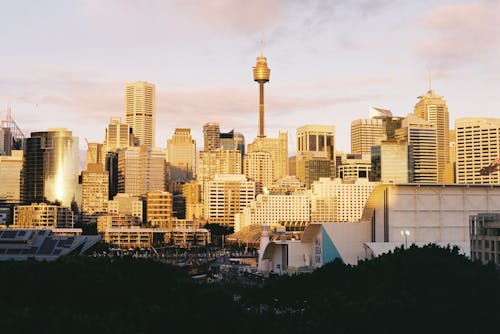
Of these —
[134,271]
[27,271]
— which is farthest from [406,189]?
[27,271]

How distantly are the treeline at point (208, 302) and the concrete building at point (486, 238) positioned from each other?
837 cm

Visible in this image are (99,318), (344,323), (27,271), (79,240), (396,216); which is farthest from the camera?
(79,240)

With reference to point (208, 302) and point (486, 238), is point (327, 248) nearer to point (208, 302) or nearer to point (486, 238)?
point (486, 238)

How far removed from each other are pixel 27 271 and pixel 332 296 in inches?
753

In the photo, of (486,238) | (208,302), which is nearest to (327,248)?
(486,238)

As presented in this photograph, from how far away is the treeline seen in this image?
42.2 meters

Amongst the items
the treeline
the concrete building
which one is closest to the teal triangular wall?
the concrete building

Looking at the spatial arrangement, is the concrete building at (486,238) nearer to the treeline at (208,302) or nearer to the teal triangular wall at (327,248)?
the treeline at (208,302)

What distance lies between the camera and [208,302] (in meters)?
47.3

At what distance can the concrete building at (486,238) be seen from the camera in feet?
213

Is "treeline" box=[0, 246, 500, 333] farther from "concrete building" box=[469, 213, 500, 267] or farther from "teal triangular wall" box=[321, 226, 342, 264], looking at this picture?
"teal triangular wall" box=[321, 226, 342, 264]

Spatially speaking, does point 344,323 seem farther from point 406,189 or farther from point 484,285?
point 406,189

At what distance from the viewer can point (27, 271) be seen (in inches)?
1978

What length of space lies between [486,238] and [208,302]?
29.4 metres
